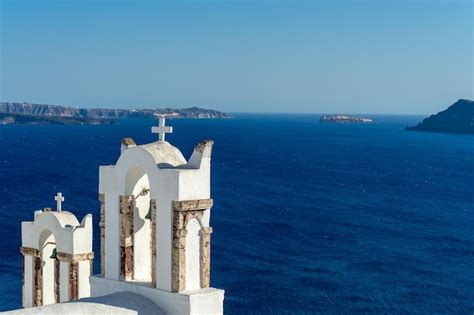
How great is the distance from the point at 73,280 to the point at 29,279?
1.53 m

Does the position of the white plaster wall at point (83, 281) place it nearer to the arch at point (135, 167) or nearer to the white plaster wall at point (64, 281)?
the white plaster wall at point (64, 281)

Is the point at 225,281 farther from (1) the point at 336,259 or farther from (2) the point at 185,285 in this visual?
(2) the point at 185,285

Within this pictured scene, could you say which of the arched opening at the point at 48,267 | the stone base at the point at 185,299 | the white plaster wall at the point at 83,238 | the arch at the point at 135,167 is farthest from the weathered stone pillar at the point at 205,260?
the arched opening at the point at 48,267

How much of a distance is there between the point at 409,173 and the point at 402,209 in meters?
51.7

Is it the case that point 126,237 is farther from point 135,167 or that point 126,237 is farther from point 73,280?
point 73,280

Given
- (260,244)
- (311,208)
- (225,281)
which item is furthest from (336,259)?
(311,208)

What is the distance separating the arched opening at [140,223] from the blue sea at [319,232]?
145 ft

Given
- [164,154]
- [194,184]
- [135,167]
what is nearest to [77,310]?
[194,184]

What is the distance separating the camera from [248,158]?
188 meters

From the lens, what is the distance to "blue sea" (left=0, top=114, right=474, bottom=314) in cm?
6756

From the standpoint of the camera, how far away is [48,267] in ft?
60.3

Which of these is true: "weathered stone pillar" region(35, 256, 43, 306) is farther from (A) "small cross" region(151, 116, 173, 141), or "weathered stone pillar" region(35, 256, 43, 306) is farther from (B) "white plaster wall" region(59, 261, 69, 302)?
(A) "small cross" region(151, 116, 173, 141)

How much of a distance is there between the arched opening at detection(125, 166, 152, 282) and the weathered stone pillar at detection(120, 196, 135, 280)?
0.08 m

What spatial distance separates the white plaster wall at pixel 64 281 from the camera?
58.0ft
